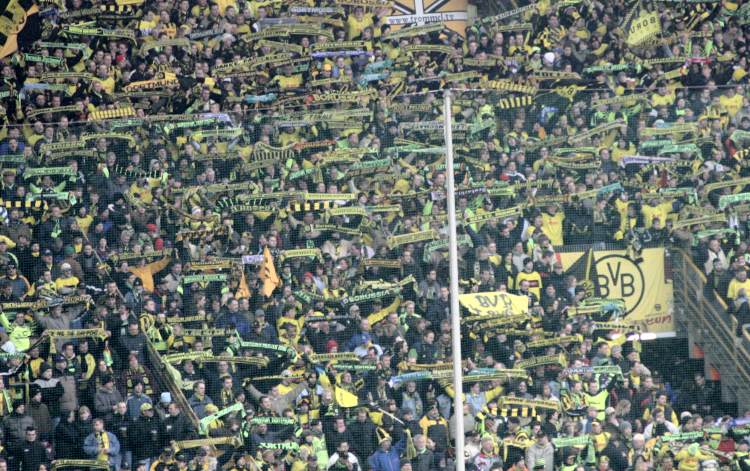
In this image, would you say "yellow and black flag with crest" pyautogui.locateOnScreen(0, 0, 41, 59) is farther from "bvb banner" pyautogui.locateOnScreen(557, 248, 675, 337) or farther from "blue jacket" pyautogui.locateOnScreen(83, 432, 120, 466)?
"bvb banner" pyautogui.locateOnScreen(557, 248, 675, 337)

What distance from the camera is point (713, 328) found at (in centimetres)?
1274

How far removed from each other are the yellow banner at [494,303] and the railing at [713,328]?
138 centimetres

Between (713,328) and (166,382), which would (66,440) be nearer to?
(166,382)

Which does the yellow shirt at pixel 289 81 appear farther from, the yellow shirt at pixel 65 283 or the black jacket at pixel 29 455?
the black jacket at pixel 29 455

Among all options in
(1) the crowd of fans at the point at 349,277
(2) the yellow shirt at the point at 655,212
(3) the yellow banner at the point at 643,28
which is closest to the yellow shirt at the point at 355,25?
(1) the crowd of fans at the point at 349,277

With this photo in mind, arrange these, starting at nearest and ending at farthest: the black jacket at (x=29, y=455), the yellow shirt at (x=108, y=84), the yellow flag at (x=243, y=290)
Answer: the black jacket at (x=29, y=455)
the yellow flag at (x=243, y=290)
the yellow shirt at (x=108, y=84)

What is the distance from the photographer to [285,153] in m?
13.2

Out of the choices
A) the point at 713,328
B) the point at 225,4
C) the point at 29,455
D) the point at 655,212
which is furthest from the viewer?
the point at 225,4

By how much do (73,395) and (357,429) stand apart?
8.05ft

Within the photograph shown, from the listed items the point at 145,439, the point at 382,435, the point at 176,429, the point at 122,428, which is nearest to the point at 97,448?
the point at 122,428

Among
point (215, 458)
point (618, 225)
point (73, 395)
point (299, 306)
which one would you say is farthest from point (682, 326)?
point (73, 395)

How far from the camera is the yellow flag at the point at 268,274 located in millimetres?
12961

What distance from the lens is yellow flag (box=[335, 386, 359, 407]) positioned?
40.9 ft

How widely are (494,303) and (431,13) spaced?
15.5 feet
